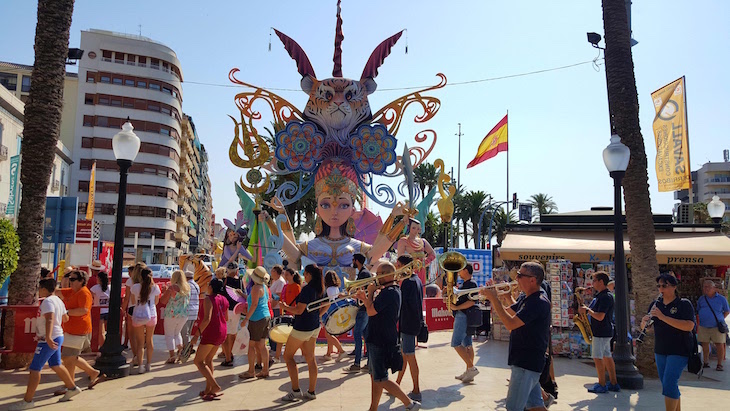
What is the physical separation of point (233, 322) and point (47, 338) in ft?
11.3

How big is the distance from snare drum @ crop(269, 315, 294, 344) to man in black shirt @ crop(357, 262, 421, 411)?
5.75 feet

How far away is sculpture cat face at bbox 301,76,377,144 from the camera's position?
1530cm

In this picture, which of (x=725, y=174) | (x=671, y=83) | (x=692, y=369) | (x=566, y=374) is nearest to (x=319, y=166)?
(x=566, y=374)

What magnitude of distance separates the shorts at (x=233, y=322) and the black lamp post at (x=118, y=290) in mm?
1695

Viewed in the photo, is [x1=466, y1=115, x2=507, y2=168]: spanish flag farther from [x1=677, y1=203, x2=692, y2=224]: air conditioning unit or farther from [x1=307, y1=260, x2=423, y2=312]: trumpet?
[x1=307, y1=260, x2=423, y2=312]: trumpet

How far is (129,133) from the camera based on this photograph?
9.23 m

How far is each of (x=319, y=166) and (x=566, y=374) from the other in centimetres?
843

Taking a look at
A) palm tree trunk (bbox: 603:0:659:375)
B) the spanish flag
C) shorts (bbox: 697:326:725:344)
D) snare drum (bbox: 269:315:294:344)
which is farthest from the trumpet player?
the spanish flag

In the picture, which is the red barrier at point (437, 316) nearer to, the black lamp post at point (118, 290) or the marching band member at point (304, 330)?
the marching band member at point (304, 330)

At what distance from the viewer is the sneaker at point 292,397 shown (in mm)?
7141

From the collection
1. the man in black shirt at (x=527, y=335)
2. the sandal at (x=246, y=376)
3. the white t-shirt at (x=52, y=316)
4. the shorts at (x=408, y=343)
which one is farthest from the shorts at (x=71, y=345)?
the man in black shirt at (x=527, y=335)

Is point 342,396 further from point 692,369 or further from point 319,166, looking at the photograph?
point 319,166

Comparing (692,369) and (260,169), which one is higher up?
(260,169)

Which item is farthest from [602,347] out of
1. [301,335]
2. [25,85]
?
[25,85]
